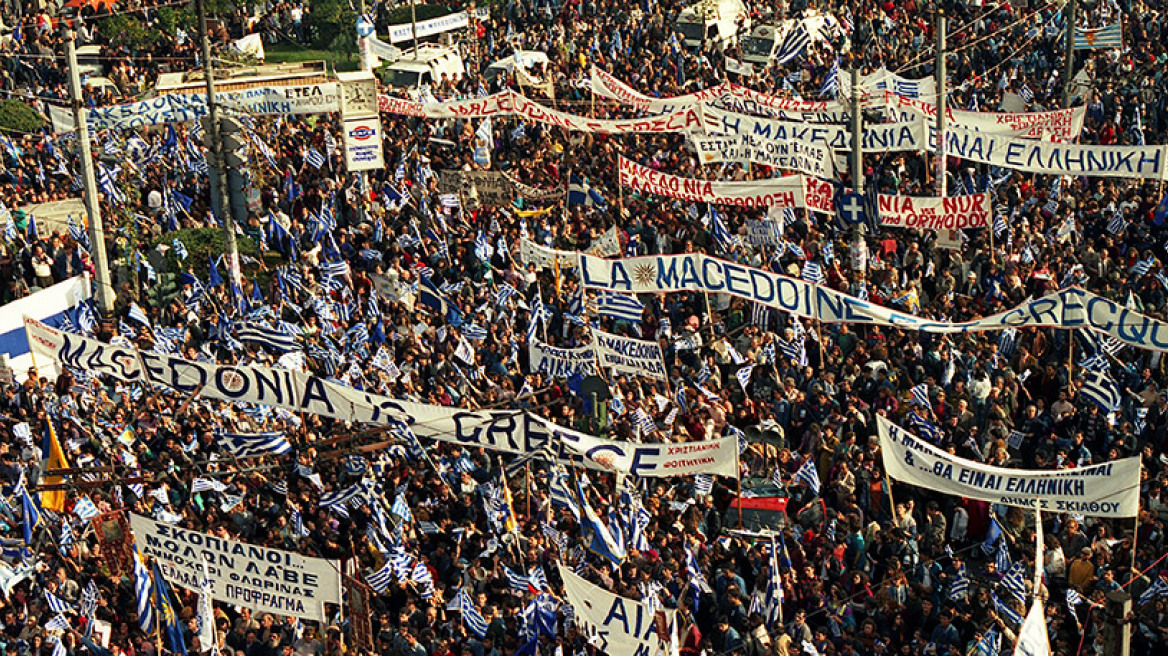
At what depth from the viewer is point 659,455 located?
69.5 ft

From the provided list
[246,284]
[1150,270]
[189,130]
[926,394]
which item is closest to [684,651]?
[926,394]

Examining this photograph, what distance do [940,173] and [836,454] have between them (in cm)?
889

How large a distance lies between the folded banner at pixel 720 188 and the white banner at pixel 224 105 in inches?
283

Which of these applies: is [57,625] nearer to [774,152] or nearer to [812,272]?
[812,272]

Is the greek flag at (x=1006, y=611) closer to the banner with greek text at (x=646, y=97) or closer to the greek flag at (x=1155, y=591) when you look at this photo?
the greek flag at (x=1155, y=591)

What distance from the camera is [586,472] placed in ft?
74.5

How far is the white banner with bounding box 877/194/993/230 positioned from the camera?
2672 cm

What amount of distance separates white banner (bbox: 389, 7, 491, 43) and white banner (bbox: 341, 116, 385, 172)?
47.0 ft

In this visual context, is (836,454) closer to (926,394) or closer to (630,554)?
(926,394)

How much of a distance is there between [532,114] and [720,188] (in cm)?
703

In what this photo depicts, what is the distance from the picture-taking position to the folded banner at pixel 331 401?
21.1 metres

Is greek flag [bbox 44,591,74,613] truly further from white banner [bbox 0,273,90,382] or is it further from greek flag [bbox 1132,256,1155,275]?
greek flag [bbox 1132,256,1155,275]

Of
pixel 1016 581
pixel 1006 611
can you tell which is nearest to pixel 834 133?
pixel 1016 581

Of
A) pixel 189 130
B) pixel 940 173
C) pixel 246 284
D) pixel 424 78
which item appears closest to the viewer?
pixel 940 173
